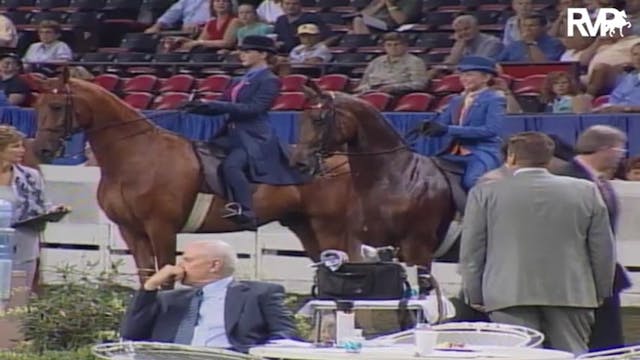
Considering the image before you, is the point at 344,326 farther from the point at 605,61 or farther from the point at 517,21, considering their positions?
the point at 517,21

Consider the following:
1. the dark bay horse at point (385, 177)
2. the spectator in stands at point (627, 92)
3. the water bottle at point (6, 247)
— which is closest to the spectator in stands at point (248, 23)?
the spectator in stands at point (627, 92)

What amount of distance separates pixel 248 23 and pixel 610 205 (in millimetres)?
12326

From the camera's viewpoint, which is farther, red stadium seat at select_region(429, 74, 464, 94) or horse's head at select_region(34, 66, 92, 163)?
red stadium seat at select_region(429, 74, 464, 94)

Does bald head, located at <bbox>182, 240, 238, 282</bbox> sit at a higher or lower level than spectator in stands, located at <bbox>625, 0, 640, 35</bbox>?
lower

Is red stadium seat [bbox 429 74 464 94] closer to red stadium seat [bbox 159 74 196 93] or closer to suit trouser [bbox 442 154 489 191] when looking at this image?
red stadium seat [bbox 159 74 196 93]

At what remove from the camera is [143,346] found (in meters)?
7.07

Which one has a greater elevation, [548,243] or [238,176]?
[548,243]

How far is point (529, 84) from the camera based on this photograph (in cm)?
1681

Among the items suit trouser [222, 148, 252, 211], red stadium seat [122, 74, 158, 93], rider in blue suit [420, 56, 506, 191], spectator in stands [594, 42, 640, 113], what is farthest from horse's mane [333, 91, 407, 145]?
red stadium seat [122, 74, 158, 93]

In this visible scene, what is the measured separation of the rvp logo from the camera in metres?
17.3

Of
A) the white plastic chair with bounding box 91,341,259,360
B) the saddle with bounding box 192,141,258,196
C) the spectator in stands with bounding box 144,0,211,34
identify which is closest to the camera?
the white plastic chair with bounding box 91,341,259,360

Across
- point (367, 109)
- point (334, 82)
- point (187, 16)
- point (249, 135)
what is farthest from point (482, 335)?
point (187, 16)

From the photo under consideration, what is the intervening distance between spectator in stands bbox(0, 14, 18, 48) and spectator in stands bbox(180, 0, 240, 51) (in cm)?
224

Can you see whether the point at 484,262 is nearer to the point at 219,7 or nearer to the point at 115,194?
the point at 115,194
